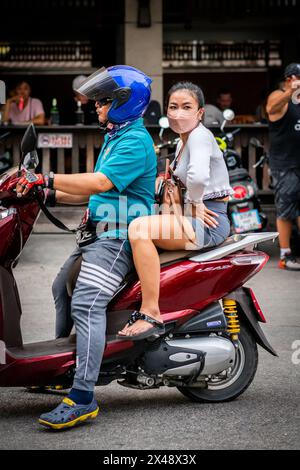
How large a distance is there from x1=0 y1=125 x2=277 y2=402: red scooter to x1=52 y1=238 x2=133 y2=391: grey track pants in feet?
0.30

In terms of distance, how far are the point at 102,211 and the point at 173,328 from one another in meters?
0.69

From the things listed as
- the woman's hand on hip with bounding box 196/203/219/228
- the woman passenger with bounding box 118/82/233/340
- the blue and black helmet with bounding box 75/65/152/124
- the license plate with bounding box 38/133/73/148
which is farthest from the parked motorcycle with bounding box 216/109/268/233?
the blue and black helmet with bounding box 75/65/152/124

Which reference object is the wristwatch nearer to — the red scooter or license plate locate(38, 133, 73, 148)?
the red scooter

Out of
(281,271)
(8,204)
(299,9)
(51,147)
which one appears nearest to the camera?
(8,204)

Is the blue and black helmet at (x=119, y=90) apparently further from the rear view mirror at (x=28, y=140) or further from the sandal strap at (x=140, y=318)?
the sandal strap at (x=140, y=318)

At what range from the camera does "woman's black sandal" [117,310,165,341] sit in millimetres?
4770

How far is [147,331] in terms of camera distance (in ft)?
15.7

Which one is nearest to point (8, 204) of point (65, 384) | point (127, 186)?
point (127, 186)

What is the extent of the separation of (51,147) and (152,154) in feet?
24.0

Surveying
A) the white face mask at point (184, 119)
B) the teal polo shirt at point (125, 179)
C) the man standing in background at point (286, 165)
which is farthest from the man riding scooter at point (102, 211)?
the man standing in background at point (286, 165)

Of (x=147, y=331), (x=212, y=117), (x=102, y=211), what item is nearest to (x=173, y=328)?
(x=147, y=331)

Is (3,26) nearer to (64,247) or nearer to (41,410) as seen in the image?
(64,247)

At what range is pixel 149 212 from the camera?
5.01 m

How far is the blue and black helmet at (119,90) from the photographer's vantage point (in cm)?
484
